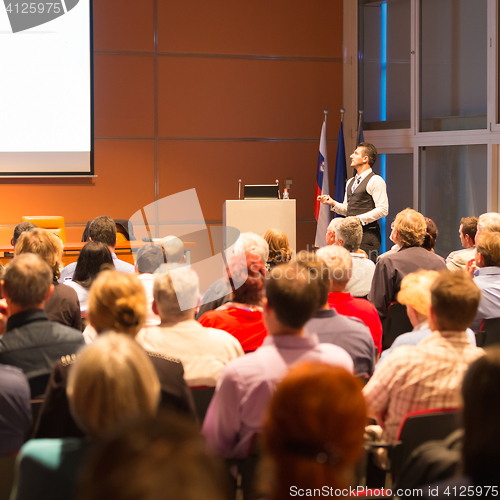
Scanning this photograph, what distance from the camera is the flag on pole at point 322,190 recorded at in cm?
686

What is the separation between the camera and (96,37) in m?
6.57

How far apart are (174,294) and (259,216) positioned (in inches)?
161

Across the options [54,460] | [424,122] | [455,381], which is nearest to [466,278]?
[455,381]

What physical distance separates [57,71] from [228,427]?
19.1 feet

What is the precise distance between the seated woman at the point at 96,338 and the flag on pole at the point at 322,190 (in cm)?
516

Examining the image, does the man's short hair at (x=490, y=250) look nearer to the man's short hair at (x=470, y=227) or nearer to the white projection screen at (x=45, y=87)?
the man's short hair at (x=470, y=227)

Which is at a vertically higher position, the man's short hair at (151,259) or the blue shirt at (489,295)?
the man's short hair at (151,259)

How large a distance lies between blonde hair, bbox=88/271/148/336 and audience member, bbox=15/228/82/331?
38.5 inches

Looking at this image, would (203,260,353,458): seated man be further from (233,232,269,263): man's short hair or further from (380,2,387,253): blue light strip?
(380,2,387,253): blue light strip

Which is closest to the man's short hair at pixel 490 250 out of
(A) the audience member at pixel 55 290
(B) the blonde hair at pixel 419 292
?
(B) the blonde hair at pixel 419 292

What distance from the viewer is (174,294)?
2.05 meters

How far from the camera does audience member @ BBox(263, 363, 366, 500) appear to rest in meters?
0.92

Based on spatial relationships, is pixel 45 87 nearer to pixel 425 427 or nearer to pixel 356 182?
pixel 356 182

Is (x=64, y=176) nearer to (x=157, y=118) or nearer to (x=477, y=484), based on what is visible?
(x=157, y=118)
